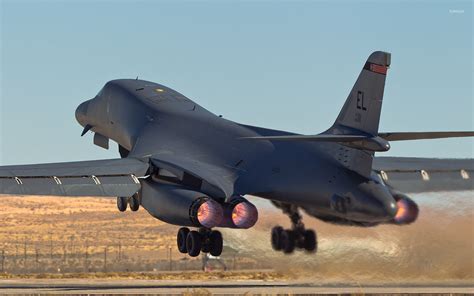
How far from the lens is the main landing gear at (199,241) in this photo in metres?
59.0

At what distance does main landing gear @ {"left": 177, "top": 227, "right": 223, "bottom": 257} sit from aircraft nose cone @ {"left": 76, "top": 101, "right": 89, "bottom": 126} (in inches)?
455

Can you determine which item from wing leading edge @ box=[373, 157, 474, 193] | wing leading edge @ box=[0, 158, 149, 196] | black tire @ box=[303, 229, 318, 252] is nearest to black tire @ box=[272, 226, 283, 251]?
black tire @ box=[303, 229, 318, 252]

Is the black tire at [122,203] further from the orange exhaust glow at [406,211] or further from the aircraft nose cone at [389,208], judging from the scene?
the aircraft nose cone at [389,208]

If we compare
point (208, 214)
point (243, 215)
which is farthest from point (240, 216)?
point (208, 214)

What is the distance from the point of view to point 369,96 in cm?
5456

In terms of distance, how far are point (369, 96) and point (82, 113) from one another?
18898 mm

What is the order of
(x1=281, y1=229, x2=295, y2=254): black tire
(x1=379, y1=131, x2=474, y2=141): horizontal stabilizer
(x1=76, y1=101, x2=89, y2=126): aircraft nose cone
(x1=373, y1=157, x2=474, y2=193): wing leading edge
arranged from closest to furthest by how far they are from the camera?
1. (x1=379, y1=131, x2=474, y2=141): horizontal stabilizer
2. (x1=373, y1=157, x2=474, y2=193): wing leading edge
3. (x1=281, y1=229, x2=295, y2=254): black tire
4. (x1=76, y1=101, x2=89, y2=126): aircraft nose cone

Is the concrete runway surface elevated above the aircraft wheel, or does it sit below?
below

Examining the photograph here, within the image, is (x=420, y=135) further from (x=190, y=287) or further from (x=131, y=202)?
(x=190, y=287)

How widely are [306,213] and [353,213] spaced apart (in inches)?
211

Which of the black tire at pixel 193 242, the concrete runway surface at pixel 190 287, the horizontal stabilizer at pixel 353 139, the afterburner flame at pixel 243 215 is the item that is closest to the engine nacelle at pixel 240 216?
the afterburner flame at pixel 243 215

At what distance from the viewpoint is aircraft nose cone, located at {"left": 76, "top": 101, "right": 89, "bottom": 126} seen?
6888 centimetres

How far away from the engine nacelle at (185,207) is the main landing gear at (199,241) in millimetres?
1912

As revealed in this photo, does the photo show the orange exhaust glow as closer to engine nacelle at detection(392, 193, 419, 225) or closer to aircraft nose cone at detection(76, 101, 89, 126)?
engine nacelle at detection(392, 193, 419, 225)
